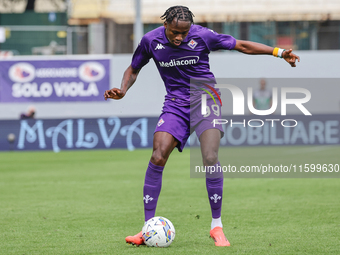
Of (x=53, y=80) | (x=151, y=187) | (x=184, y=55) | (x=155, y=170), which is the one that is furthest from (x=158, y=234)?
(x=53, y=80)

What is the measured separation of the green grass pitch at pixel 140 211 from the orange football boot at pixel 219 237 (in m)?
0.08

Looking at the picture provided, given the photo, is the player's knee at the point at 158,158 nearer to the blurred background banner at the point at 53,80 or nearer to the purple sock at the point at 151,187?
the purple sock at the point at 151,187

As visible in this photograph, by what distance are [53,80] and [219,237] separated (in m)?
16.2

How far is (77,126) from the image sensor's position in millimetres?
16234

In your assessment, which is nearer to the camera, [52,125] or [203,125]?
[203,125]

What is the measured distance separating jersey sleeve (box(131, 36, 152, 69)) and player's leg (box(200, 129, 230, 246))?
975mm

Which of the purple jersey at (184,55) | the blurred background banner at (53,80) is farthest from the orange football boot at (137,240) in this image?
the blurred background banner at (53,80)

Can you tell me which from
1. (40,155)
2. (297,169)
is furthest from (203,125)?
(40,155)

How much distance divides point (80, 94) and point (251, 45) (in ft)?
51.6

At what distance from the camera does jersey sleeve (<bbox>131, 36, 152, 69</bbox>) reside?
5.31 meters

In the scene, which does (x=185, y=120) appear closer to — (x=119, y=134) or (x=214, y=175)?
(x=214, y=175)

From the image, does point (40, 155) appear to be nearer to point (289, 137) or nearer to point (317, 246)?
point (289, 137)

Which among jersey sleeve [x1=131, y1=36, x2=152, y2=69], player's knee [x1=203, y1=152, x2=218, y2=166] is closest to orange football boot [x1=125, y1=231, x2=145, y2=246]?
player's knee [x1=203, y1=152, x2=218, y2=166]

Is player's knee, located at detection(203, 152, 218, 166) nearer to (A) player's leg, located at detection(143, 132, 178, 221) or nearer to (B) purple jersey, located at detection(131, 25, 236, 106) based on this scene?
(A) player's leg, located at detection(143, 132, 178, 221)
